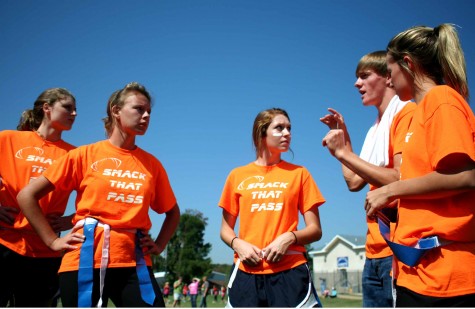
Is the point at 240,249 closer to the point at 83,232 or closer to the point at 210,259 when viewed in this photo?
the point at 83,232

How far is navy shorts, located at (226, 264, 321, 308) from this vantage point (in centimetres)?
431

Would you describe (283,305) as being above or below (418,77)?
below

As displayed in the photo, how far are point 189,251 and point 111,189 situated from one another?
10026 cm

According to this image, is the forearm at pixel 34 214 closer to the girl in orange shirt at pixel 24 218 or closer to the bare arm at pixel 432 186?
the girl in orange shirt at pixel 24 218

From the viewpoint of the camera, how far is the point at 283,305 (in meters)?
4.27

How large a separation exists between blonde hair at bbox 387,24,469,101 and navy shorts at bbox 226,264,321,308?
2.36 meters

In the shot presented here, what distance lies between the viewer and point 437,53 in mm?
2764

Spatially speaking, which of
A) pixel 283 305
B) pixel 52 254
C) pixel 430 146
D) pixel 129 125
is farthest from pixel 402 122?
pixel 52 254

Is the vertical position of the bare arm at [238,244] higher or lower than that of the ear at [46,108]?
lower

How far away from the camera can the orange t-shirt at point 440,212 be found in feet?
7.72

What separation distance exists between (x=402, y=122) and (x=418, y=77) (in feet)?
1.80

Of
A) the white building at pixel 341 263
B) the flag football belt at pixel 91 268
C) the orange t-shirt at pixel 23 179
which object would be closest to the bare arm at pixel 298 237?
the flag football belt at pixel 91 268

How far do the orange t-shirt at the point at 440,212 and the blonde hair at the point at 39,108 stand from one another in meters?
4.41

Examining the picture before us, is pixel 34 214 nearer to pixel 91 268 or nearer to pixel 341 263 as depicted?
pixel 91 268
